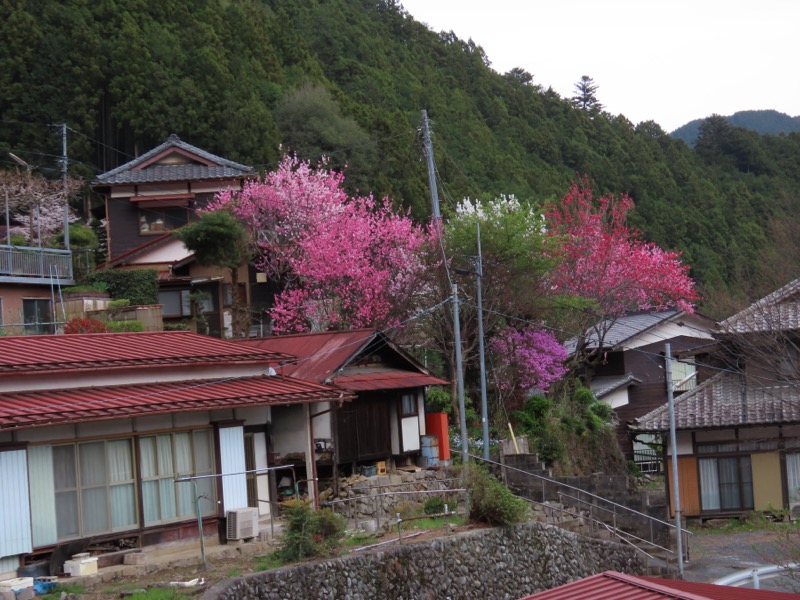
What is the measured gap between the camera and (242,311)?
36.3 meters

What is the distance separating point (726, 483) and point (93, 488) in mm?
17970

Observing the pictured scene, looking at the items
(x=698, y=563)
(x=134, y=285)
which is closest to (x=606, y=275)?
(x=698, y=563)

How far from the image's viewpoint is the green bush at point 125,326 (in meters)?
28.2

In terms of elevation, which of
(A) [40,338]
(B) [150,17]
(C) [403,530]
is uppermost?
(B) [150,17]

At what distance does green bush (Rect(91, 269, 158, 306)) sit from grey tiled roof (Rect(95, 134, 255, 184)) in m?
7.21

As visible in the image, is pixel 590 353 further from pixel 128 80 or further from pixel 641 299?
pixel 128 80

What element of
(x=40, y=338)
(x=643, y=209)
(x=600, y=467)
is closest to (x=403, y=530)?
(x=40, y=338)

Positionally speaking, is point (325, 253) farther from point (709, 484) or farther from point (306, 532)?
point (306, 532)

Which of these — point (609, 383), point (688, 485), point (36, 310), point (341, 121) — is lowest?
point (688, 485)

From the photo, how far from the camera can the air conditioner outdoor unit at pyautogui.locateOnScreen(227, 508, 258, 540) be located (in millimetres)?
17156

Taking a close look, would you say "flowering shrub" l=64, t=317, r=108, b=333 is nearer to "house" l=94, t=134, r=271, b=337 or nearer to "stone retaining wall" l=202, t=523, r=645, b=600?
"house" l=94, t=134, r=271, b=337

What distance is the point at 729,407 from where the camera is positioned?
87.3ft

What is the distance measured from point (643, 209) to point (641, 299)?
1301 inches

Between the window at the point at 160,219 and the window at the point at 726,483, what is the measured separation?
24650 mm
